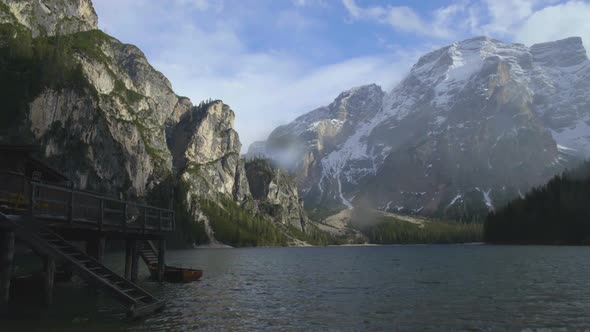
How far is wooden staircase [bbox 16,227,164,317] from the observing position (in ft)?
94.3

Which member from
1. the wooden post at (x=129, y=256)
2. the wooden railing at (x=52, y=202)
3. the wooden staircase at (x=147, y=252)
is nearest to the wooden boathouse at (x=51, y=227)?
the wooden railing at (x=52, y=202)

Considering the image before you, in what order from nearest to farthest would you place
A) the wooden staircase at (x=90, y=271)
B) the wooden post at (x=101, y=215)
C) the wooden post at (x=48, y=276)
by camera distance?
the wooden staircase at (x=90, y=271) < the wooden post at (x=48, y=276) < the wooden post at (x=101, y=215)

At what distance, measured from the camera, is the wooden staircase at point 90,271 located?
2875cm

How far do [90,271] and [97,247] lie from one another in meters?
14.3

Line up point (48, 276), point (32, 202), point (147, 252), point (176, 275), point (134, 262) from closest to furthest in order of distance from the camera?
1. point (32, 202)
2. point (48, 276)
3. point (134, 262)
4. point (176, 275)
5. point (147, 252)

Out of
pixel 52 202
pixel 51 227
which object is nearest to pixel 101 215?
pixel 51 227

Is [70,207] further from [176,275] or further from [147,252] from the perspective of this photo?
[147,252]

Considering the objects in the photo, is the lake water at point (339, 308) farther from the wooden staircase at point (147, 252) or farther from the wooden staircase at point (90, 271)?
the wooden staircase at point (147, 252)

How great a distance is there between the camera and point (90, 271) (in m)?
28.9

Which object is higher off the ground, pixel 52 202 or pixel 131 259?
pixel 52 202

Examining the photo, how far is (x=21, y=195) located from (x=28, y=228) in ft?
11.1

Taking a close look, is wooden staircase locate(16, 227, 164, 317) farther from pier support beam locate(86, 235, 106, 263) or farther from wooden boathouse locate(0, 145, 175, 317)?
→ pier support beam locate(86, 235, 106, 263)

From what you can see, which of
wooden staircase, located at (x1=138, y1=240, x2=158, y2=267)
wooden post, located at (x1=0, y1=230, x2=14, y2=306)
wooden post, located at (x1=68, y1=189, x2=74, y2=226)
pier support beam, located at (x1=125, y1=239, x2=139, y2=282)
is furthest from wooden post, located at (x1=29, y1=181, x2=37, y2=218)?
wooden staircase, located at (x1=138, y1=240, x2=158, y2=267)

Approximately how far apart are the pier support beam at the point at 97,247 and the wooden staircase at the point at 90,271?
9751 millimetres
